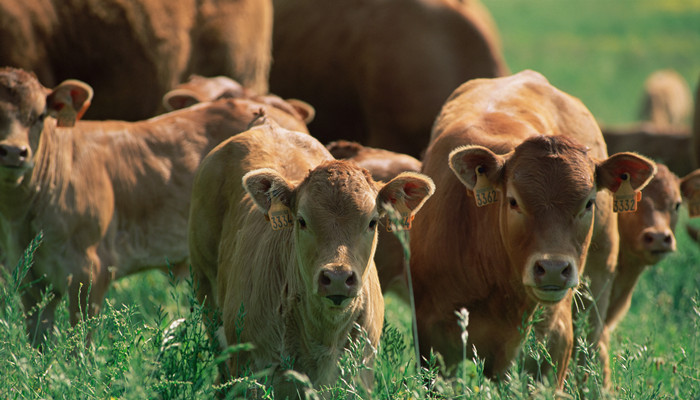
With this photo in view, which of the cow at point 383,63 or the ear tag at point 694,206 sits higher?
the ear tag at point 694,206

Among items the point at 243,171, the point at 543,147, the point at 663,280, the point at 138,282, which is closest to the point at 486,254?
the point at 543,147

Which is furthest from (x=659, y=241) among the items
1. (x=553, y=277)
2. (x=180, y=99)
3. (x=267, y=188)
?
(x=180, y=99)

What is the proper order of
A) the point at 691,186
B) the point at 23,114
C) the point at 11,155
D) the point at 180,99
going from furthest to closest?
the point at 180,99, the point at 691,186, the point at 23,114, the point at 11,155

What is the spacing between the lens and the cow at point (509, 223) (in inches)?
179

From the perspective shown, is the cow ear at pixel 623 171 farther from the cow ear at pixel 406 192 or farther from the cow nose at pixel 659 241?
the cow nose at pixel 659 241

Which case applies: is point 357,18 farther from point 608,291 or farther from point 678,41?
point 678,41

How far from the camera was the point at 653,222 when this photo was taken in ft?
20.8

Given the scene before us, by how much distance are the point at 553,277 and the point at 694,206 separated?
8.31 ft

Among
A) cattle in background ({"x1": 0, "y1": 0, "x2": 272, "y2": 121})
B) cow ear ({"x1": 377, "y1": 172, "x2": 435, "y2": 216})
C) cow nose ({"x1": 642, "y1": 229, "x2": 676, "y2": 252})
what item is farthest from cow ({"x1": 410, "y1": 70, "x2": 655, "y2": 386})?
cattle in background ({"x1": 0, "y1": 0, "x2": 272, "y2": 121})

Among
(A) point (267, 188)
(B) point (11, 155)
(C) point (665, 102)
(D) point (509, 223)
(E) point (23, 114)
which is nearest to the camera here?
(A) point (267, 188)

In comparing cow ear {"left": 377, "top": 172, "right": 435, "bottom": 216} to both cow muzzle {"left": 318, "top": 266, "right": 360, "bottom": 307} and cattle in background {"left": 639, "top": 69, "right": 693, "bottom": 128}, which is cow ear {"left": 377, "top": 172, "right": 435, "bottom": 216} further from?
cattle in background {"left": 639, "top": 69, "right": 693, "bottom": 128}

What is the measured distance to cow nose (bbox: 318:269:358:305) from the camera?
404 cm

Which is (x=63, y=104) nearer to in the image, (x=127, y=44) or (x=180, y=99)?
(x=180, y=99)

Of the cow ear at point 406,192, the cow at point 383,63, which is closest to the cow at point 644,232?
the cow ear at point 406,192
